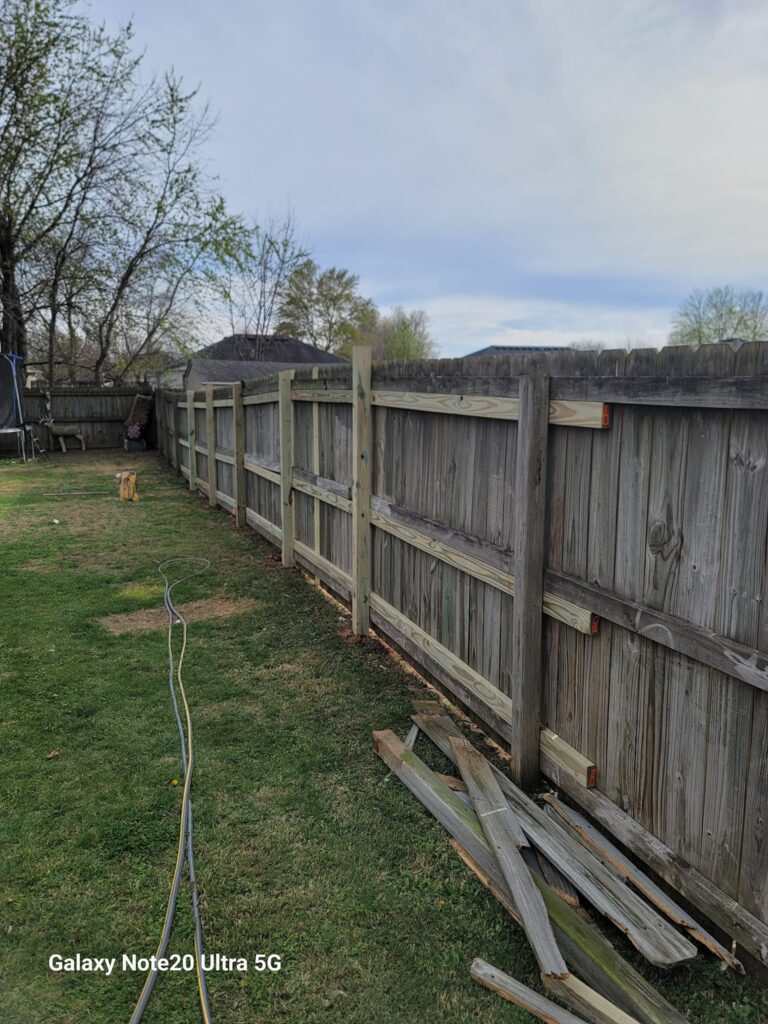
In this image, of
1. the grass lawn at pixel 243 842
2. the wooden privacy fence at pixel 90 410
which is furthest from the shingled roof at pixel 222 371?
the grass lawn at pixel 243 842

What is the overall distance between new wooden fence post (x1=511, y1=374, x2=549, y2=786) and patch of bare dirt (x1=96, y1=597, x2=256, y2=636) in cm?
289

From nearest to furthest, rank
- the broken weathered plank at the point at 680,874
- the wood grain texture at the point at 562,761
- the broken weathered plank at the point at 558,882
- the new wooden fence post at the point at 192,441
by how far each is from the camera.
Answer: the broken weathered plank at the point at 680,874 → the broken weathered plank at the point at 558,882 → the wood grain texture at the point at 562,761 → the new wooden fence post at the point at 192,441

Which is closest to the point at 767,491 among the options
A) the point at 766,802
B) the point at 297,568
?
the point at 766,802

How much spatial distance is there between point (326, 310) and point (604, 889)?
1714 inches

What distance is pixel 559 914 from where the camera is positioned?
199 cm

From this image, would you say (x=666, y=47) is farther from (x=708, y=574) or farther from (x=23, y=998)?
(x=23, y=998)

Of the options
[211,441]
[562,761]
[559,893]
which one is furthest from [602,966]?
[211,441]

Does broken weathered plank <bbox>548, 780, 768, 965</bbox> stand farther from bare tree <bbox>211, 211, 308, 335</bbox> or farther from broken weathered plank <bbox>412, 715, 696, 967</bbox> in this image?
bare tree <bbox>211, 211, 308, 335</bbox>

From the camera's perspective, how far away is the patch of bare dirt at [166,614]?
4.85m

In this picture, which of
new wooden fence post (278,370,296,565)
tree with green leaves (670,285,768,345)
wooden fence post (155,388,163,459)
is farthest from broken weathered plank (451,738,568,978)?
tree with green leaves (670,285,768,345)

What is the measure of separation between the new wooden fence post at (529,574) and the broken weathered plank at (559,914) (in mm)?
368

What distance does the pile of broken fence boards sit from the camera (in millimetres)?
1733

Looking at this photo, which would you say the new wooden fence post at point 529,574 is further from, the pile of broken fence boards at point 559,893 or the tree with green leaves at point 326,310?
the tree with green leaves at point 326,310

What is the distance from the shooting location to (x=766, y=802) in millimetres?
1744
